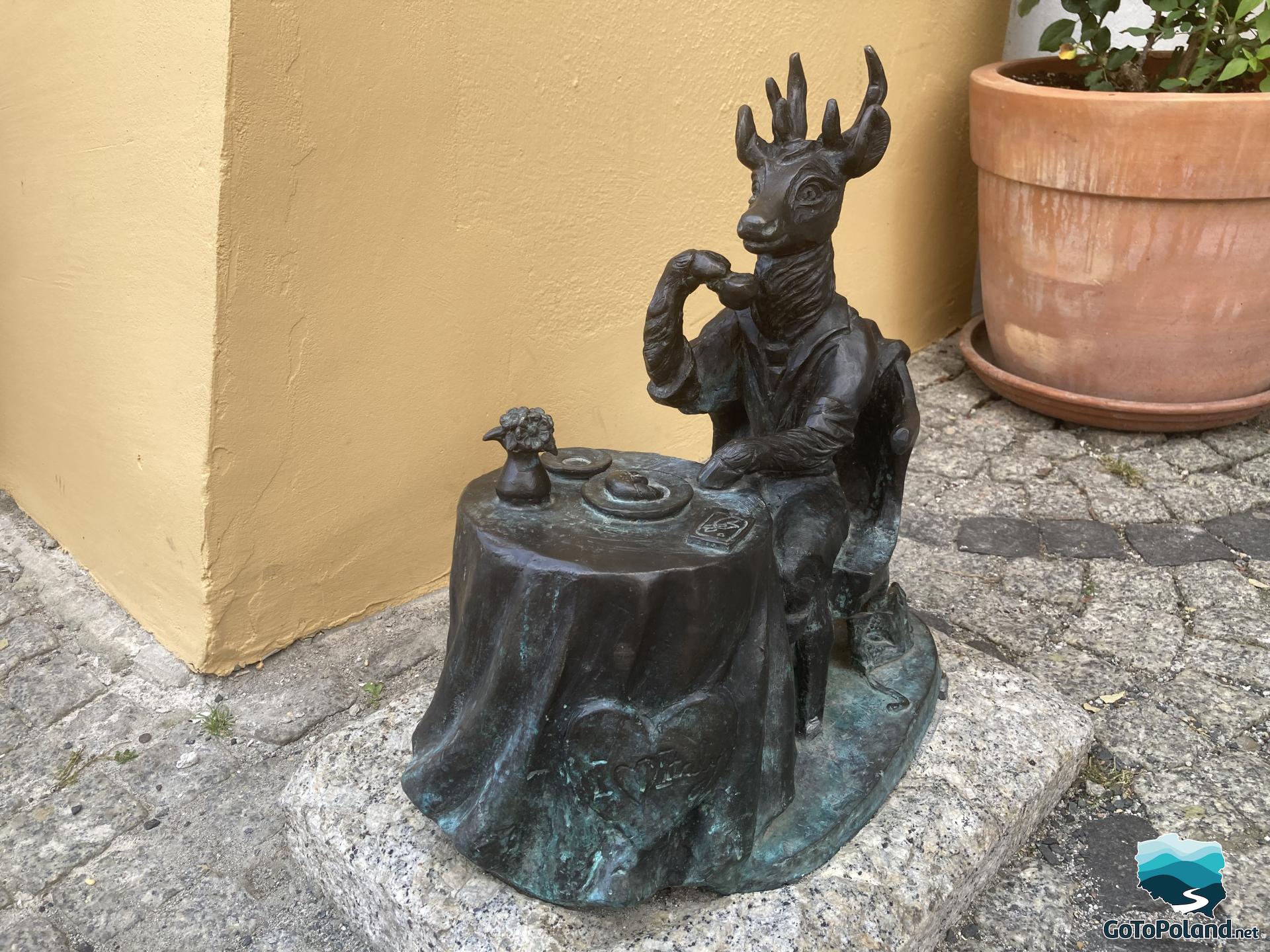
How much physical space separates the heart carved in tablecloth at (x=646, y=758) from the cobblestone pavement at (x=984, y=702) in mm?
568

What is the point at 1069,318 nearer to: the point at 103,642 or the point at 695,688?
the point at 695,688

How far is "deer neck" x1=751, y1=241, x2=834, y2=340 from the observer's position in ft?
5.15

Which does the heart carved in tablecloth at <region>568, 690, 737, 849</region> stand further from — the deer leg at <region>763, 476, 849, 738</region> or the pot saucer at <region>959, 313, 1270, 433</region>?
the pot saucer at <region>959, 313, 1270, 433</region>

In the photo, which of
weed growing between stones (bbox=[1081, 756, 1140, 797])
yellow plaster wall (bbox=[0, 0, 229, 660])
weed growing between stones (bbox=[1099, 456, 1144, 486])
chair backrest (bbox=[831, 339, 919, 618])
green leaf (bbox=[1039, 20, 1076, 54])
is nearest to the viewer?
chair backrest (bbox=[831, 339, 919, 618])

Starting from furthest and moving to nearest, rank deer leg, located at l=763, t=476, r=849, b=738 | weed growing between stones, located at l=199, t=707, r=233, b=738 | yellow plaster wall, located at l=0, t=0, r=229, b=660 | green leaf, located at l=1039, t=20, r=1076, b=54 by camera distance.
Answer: green leaf, located at l=1039, t=20, r=1076, b=54
weed growing between stones, located at l=199, t=707, r=233, b=738
yellow plaster wall, located at l=0, t=0, r=229, b=660
deer leg, located at l=763, t=476, r=849, b=738

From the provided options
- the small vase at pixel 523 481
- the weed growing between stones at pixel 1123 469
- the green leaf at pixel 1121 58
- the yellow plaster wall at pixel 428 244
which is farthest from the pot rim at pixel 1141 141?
the small vase at pixel 523 481

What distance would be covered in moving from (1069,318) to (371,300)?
7.03 feet

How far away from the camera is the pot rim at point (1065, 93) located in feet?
9.55

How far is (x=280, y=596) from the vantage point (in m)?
2.29

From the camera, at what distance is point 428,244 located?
224 cm

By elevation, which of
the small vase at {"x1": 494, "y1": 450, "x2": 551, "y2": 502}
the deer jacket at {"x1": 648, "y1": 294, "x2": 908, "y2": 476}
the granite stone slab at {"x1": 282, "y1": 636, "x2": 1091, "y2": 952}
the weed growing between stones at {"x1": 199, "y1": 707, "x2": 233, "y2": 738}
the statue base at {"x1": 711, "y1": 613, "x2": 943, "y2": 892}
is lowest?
the weed growing between stones at {"x1": 199, "y1": 707, "x2": 233, "y2": 738}

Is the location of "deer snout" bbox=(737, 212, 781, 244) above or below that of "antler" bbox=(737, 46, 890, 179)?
below

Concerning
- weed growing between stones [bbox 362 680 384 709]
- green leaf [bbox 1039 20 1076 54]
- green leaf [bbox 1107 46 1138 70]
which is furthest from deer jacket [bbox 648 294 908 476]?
green leaf [bbox 1039 20 1076 54]

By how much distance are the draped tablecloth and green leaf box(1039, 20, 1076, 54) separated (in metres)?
2.62
